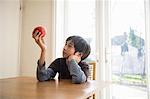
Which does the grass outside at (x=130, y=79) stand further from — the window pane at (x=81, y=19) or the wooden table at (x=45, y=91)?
the wooden table at (x=45, y=91)

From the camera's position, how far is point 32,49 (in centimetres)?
292

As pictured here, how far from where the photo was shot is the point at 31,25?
2953mm

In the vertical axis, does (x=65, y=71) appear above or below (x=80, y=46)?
below

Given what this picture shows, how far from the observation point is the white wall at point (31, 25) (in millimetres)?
2867

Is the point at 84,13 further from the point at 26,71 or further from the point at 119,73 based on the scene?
the point at 26,71

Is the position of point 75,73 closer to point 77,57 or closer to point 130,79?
point 77,57

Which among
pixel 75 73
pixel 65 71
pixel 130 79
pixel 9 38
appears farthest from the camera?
pixel 9 38

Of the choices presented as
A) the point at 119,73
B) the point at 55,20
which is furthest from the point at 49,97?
the point at 55,20

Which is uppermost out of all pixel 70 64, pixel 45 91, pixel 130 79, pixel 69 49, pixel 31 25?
pixel 31 25

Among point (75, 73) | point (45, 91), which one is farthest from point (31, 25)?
point (45, 91)

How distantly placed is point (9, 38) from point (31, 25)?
1.32ft

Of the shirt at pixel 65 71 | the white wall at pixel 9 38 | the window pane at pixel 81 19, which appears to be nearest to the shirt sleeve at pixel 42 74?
the shirt at pixel 65 71

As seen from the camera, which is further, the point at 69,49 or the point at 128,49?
the point at 128,49

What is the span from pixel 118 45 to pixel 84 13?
71 cm
